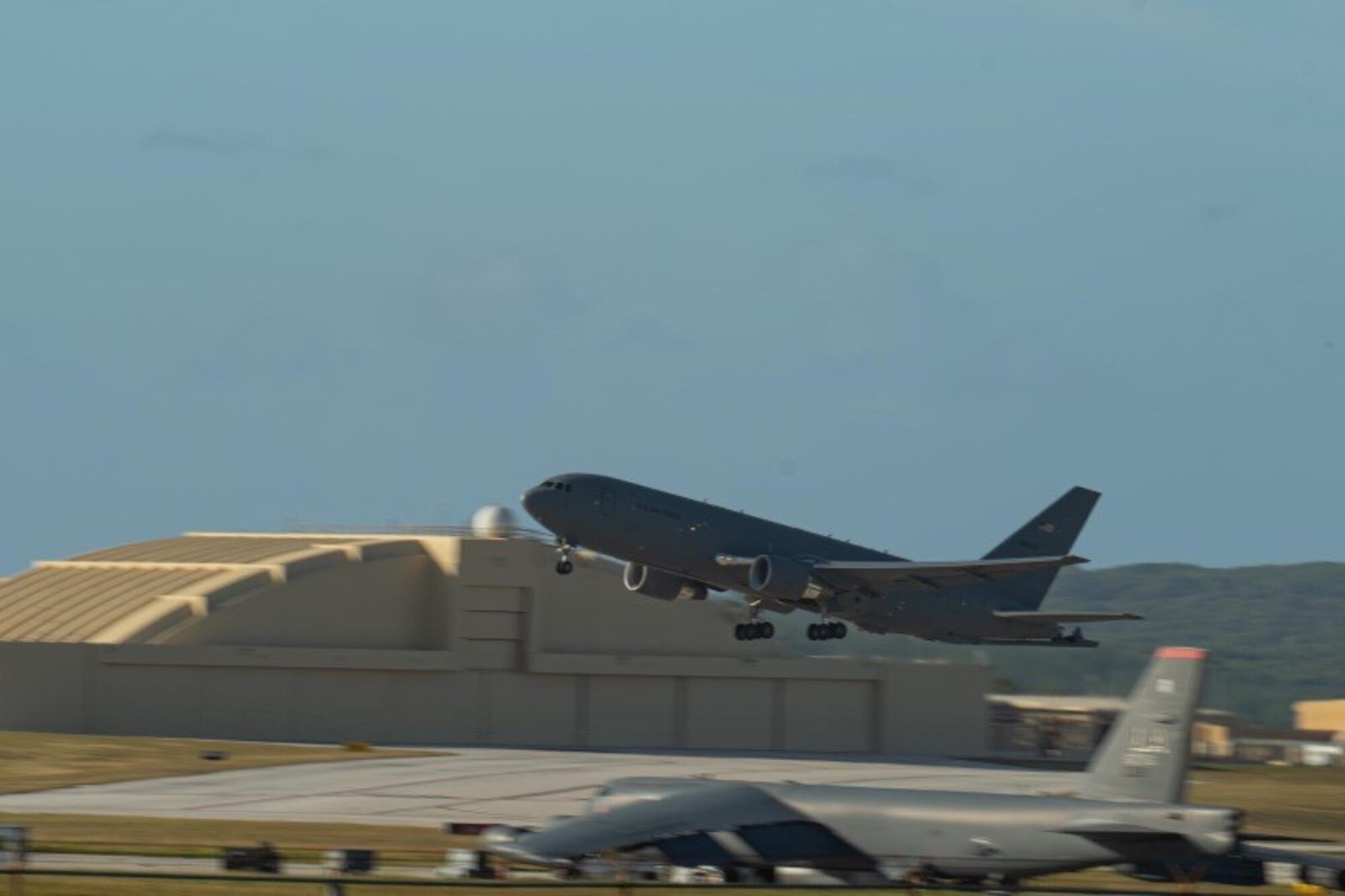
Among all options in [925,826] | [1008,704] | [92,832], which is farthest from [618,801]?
[1008,704]

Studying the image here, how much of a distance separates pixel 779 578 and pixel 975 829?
85.9 feet

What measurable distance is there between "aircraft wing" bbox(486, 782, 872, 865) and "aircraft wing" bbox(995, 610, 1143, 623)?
25.4 metres

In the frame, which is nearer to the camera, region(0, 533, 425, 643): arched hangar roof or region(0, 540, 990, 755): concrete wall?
region(0, 540, 990, 755): concrete wall

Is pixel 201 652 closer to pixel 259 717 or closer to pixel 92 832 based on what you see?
pixel 259 717

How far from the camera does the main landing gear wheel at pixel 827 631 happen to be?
7144 centimetres

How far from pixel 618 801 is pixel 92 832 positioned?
58.6 feet

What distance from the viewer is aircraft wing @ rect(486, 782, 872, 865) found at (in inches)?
1603

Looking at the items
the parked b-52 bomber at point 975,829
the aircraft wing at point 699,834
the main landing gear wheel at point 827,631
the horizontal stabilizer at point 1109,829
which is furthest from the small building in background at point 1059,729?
the horizontal stabilizer at point 1109,829

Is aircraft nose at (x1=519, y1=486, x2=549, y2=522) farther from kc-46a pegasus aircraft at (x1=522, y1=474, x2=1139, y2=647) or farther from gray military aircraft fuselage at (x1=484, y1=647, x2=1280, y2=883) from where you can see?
gray military aircraft fuselage at (x1=484, y1=647, x2=1280, y2=883)

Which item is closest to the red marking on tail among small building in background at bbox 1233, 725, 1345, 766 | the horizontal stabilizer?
the horizontal stabilizer

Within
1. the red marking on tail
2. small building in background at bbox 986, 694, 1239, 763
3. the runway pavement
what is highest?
the red marking on tail

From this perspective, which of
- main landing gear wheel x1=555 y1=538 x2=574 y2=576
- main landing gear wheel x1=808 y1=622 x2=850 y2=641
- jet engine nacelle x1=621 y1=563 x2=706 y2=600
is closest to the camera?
main landing gear wheel x1=555 y1=538 x2=574 y2=576

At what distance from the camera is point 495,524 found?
103m

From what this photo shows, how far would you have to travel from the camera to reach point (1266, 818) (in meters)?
75.4
